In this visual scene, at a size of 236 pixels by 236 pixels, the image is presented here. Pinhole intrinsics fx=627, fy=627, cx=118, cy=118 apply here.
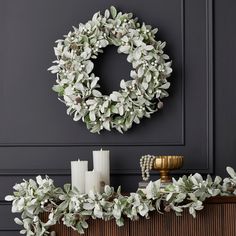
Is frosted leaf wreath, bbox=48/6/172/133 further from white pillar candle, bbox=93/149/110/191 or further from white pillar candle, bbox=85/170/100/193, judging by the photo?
white pillar candle, bbox=85/170/100/193

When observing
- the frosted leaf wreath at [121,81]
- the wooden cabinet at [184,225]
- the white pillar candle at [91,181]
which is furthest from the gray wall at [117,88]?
the wooden cabinet at [184,225]

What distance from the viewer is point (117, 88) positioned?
129 inches

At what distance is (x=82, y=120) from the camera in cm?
323

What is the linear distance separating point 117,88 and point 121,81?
2.7 inches

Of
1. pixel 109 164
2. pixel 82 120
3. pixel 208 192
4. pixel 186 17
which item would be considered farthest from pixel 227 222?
pixel 186 17

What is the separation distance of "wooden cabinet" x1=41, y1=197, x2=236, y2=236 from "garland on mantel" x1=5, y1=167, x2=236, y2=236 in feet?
0.14

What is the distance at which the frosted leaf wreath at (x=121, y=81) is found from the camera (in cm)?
316

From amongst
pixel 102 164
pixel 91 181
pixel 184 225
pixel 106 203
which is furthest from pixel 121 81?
pixel 184 225

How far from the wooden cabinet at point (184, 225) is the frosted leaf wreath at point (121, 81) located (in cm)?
61

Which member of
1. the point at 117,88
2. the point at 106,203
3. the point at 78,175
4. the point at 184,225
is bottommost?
the point at 184,225

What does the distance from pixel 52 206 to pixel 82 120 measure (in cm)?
62

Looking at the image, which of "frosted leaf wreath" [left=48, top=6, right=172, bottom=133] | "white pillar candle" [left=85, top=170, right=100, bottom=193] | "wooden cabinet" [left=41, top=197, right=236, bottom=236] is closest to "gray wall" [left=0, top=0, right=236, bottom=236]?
"frosted leaf wreath" [left=48, top=6, right=172, bottom=133]

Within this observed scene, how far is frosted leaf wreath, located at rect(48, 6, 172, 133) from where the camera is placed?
3.16 meters

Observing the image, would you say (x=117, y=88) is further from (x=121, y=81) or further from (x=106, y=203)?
(x=106, y=203)
